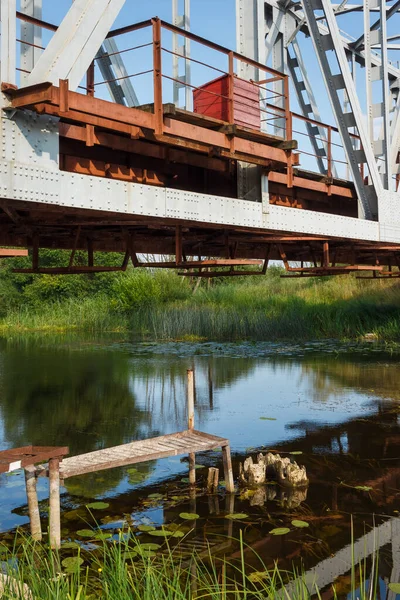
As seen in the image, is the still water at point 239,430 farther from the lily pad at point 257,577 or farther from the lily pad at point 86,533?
the lily pad at point 257,577

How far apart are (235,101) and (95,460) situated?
15.1 feet

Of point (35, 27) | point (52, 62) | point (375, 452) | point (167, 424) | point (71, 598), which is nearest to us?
point (71, 598)

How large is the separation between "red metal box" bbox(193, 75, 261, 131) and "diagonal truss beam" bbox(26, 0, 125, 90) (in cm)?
223

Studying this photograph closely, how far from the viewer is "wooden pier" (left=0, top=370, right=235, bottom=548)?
5754 millimetres

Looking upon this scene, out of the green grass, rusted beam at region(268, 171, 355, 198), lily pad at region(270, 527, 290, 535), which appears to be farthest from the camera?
the green grass

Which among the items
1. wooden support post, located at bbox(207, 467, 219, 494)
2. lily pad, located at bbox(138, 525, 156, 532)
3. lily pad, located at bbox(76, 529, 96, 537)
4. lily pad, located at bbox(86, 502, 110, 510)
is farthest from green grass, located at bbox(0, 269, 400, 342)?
lily pad, located at bbox(76, 529, 96, 537)

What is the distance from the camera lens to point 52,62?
595 centimetres

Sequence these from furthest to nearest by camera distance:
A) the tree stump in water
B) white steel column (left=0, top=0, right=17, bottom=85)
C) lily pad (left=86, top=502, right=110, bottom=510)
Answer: the tree stump in water < lily pad (left=86, top=502, right=110, bottom=510) < white steel column (left=0, top=0, right=17, bottom=85)

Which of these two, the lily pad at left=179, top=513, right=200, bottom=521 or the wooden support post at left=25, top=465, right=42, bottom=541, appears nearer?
the wooden support post at left=25, top=465, right=42, bottom=541

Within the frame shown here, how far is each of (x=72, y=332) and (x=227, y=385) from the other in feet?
57.1

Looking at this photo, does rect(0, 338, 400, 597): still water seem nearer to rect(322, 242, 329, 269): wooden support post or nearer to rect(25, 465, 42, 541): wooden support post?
rect(25, 465, 42, 541): wooden support post

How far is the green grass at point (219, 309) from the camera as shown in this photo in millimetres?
25312

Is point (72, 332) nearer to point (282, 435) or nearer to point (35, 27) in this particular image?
point (282, 435)

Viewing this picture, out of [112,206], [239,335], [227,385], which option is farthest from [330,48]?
[239,335]
